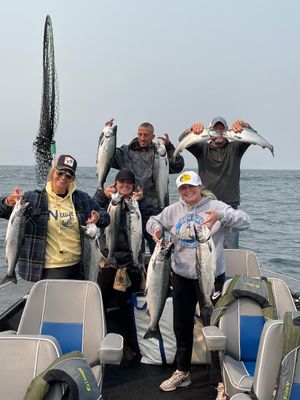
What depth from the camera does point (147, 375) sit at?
4.45m

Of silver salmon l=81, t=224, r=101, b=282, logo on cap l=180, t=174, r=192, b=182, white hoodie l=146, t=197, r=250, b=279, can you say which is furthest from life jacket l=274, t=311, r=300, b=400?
silver salmon l=81, t=224, r=101, b=282

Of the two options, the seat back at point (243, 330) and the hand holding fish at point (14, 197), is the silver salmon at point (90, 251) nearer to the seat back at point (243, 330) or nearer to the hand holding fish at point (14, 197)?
the hand holding fish at point (14, 197)

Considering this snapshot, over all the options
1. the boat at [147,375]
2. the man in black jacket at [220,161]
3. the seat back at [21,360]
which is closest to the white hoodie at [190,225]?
the boat at [147,375]

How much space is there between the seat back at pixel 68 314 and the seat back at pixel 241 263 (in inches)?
67.4

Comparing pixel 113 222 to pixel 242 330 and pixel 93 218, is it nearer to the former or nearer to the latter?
pixel 93 218

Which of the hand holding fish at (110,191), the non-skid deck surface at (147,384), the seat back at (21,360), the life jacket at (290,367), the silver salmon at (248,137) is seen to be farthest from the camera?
the silver salmon at (248,137)

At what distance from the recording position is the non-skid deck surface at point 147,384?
408 centimetres

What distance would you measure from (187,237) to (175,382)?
1420 mm

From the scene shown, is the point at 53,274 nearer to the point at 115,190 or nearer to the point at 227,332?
the point at 115,190

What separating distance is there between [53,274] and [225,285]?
5.16 ft

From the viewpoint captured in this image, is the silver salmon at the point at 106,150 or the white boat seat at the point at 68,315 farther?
the silver salmon at the point at 106,150

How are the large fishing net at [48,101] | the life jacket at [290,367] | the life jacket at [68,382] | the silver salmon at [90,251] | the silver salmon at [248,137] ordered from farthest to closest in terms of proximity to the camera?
the large fishing net at [48,101] < the silver salmon at [248,137] < the silver salmon at [90,251] < the life jacket at [290,367] < the life jacket at [68,382]

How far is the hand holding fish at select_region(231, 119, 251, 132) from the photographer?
5094mm

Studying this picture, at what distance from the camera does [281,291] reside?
3.90m
